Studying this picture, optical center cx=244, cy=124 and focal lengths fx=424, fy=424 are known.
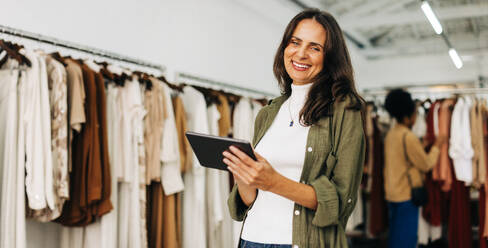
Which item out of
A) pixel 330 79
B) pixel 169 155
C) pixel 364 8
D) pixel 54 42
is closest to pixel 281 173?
pixel 330 79

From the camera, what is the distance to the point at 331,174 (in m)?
1.46

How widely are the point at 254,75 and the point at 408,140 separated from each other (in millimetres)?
2564

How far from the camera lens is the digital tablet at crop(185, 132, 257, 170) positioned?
4.25 ft

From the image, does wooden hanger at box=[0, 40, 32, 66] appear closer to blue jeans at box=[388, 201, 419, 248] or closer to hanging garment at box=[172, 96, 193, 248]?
hanging garment at box=[172, 96, 193, 248]

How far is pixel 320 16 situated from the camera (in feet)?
5.09

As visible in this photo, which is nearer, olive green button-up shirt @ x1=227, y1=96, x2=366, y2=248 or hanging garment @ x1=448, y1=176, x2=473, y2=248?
olive green button-up shirt @ x1=227, y1=96, x2=366, y2=248

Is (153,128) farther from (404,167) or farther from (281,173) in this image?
(404,167)

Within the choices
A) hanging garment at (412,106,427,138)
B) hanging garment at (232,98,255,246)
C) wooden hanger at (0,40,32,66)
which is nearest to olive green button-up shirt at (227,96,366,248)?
wooden hanger at (0,40,32,66)

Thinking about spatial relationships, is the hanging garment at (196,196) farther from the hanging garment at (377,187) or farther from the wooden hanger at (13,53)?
the hanging garment at (377,187)

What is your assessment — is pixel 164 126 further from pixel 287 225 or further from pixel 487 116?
pixel 487 116

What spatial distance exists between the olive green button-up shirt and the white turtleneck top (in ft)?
0.14

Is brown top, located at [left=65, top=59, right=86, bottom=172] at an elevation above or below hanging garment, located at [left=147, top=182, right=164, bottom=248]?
above

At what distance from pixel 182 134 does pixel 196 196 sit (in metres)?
0.56

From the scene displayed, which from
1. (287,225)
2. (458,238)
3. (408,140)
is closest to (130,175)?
(287,225)
